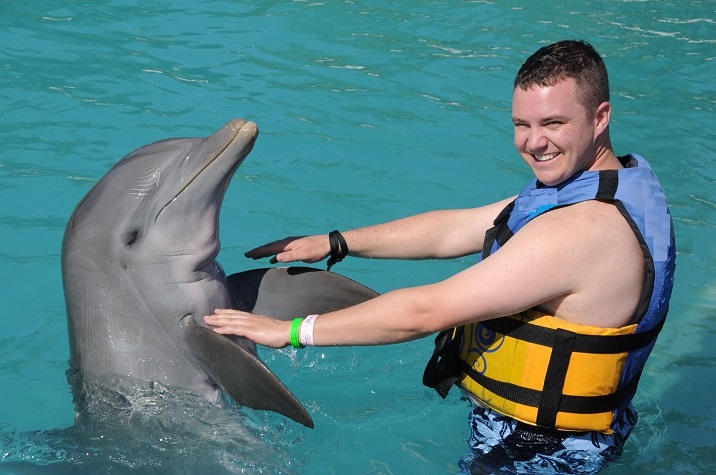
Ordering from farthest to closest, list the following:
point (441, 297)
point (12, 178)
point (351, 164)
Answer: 1. point (351, 164)
2. point (12, 178)
3. point (441, 297)

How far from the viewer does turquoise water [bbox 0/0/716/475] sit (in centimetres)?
539

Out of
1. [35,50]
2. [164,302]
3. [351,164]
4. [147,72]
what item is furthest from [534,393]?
[35,50]

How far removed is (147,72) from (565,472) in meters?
7.30

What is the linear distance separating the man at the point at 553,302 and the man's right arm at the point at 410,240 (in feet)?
1.94

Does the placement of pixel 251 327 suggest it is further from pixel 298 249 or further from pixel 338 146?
pixel 338 146

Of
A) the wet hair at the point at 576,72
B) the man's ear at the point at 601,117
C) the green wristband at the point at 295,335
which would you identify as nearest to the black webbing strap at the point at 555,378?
the man's ear at the point at 601,117

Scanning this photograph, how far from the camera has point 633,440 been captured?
523 cm

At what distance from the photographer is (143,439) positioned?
474 centimetres

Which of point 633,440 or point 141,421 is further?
point 633,440

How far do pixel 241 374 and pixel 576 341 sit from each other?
147 cm

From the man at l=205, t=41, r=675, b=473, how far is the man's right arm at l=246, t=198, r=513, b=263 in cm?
59

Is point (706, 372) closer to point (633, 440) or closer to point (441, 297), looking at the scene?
point (633, 440)

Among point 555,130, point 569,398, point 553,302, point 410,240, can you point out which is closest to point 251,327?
point 410,240

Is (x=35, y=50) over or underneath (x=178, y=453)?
over
